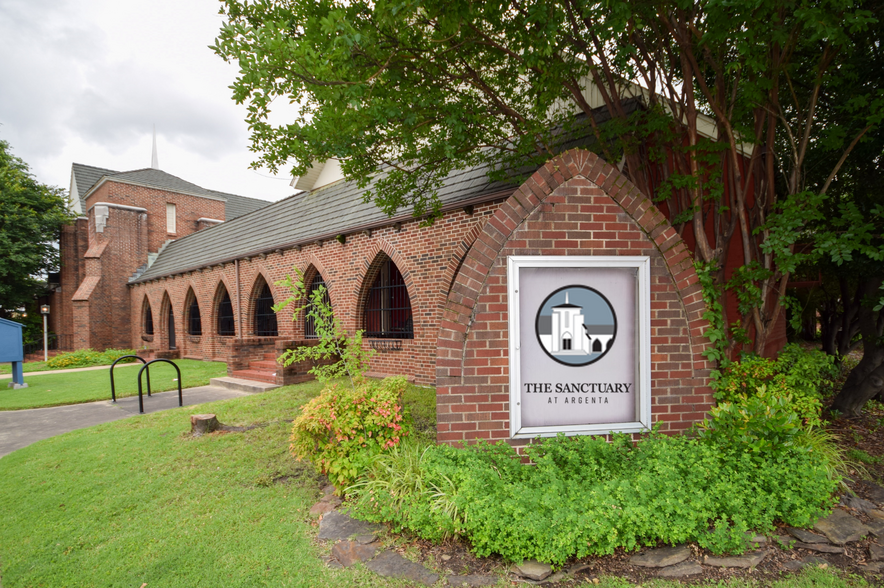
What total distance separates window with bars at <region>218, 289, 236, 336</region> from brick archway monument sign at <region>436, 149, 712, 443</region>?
55.1 ft

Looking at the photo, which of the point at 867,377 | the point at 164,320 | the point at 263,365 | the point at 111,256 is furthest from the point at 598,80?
the point at 111,256

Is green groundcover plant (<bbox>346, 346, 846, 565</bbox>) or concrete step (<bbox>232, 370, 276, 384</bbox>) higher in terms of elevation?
green groundcover plant (<bbox>346, 346, 846, 565</bbox>)

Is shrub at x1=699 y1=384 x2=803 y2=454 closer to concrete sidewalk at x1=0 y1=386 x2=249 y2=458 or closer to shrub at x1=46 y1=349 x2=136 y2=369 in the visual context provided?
concrete sidewalk at x1=0 y1=386 x2=249 y2=458

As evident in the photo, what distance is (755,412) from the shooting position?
12.1 feet

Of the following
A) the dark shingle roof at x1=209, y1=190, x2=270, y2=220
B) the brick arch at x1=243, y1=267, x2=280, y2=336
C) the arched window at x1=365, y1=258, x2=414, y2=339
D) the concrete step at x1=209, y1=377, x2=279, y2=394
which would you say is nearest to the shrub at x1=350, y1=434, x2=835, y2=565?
the concrete step at x1=209, y1=377, x2=279, y2=394

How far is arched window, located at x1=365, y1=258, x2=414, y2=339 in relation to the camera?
11242mm

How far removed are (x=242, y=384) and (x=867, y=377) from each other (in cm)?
1190

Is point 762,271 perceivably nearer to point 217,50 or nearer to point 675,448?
point 675,448

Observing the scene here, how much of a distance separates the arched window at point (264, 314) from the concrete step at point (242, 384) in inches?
166

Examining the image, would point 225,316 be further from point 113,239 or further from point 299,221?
point 113,239

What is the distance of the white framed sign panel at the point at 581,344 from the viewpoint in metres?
4.11

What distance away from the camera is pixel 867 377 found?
622 cm

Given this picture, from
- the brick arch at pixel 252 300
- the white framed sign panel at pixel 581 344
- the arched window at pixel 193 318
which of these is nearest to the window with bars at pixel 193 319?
the arched window at pixel 193 318

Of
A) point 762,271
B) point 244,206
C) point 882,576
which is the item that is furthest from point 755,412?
point 244,206
